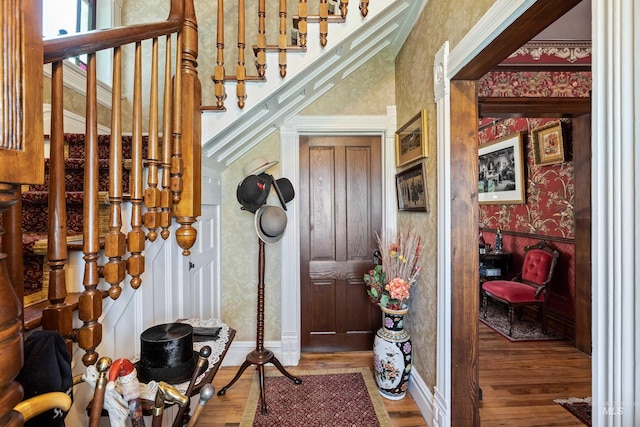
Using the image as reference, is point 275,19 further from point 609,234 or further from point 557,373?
point 557,373

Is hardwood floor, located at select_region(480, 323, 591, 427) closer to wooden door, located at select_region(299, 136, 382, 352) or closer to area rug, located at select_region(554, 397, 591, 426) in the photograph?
area rug, located at select_region(554, 397, 591, 426)

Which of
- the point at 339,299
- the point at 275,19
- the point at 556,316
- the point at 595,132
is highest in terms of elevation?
the point at 275,19

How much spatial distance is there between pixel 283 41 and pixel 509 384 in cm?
301

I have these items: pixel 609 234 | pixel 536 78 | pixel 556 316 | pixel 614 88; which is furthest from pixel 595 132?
pixel 556 316

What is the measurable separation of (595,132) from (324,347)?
8.93 feet

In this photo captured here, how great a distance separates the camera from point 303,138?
9.59ft

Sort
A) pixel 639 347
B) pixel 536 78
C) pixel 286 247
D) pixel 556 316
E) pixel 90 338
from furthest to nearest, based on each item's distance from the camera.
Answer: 1. pixel 556 316
2. pixel 286 247
3. pixel 536 78
4. pixel 90 338
5. pixel 639 347

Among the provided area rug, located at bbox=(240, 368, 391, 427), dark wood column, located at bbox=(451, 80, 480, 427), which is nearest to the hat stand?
area rug, located at bbox=(240, 368, 391, 427)

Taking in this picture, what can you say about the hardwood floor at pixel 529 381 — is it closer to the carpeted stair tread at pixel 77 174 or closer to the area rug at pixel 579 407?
the area rug at pixel 579 407

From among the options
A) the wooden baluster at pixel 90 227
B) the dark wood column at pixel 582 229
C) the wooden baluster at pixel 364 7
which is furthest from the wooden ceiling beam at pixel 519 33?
the dark wood column at pixel 582 229

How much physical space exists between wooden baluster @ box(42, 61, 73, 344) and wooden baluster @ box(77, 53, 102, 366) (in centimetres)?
→ 5

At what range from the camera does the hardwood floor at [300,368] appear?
2.02m

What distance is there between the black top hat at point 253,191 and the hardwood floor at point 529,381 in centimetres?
216

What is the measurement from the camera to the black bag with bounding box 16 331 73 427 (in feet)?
2.13
